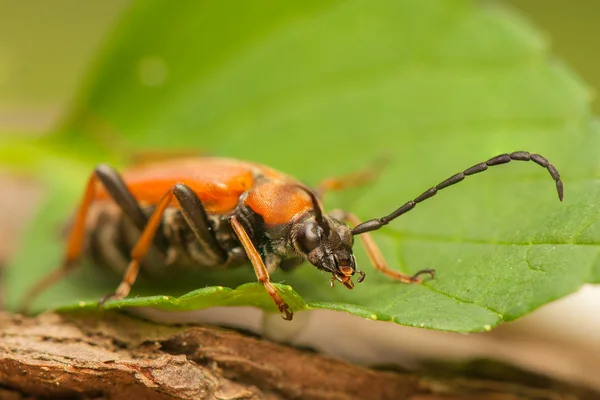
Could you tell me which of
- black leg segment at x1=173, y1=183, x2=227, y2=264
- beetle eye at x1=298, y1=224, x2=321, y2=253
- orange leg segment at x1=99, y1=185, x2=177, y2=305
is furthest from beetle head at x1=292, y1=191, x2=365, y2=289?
orange leg segment at x1=99, y1=185, x2=177, y2=305

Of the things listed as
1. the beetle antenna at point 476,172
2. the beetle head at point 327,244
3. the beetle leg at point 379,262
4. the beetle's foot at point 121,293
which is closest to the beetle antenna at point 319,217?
the beetle head at point 327,244

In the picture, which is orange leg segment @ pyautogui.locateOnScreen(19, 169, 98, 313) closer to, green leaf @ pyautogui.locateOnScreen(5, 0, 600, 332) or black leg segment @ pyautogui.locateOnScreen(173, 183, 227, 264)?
green leaf @ pyautogui.locateOnScreen(5, 0, 600, 332)

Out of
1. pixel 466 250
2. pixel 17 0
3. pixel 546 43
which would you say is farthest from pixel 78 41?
pixel 466 250

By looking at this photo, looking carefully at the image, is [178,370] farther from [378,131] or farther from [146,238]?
[378,131]

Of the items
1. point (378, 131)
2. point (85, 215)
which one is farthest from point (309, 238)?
point (85, 215)

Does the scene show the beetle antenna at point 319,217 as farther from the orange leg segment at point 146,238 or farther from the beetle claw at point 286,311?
the orange leg segment at point 146,238

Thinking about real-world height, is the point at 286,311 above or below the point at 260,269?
below
